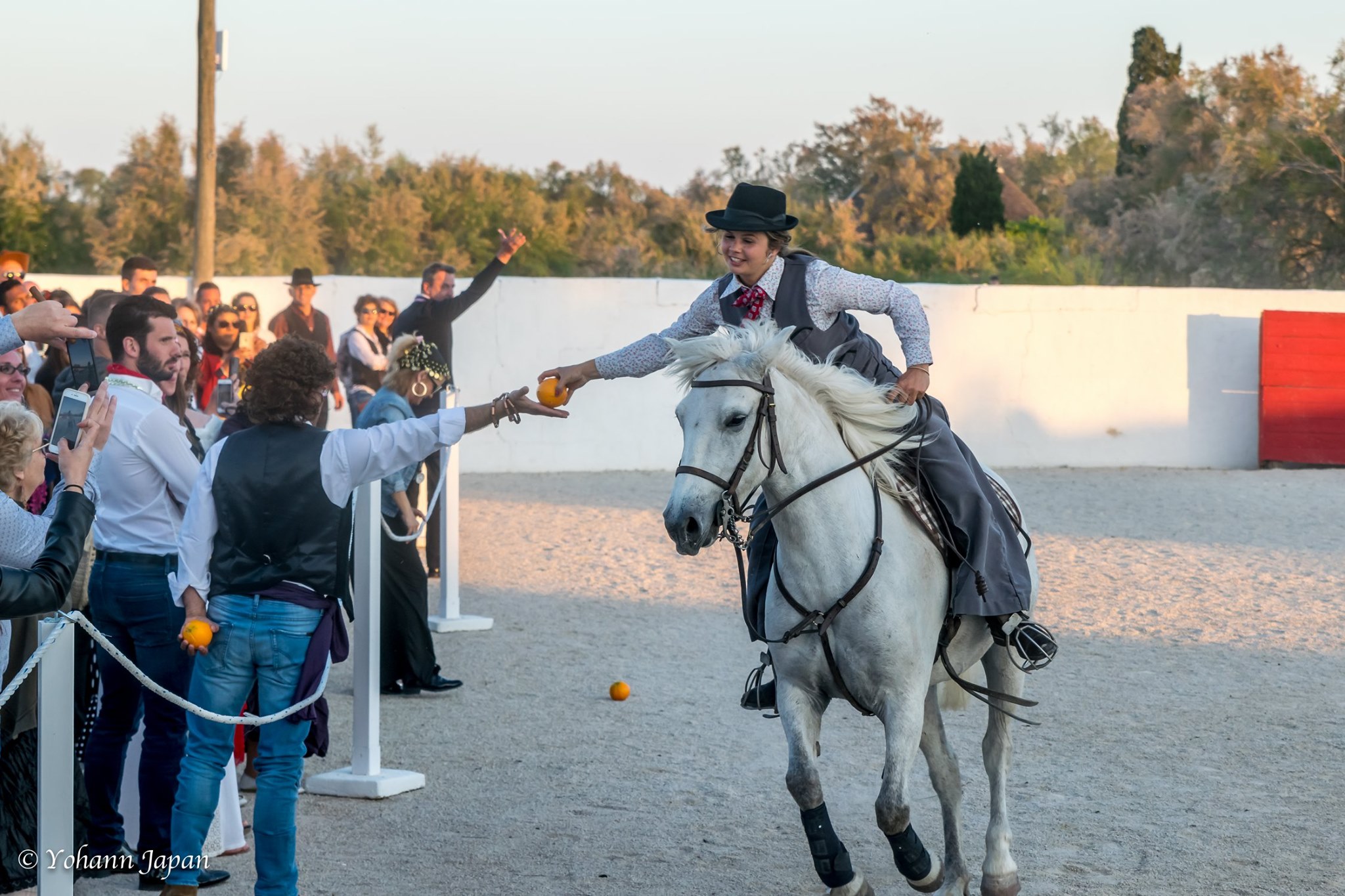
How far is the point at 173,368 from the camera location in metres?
5.08

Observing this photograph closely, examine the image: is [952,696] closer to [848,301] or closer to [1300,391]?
[848,301]

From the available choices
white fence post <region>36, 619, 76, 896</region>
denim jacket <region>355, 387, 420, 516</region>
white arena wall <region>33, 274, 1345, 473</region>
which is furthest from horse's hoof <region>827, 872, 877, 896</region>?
white arena wall <region>33, 274, 1345, 473</region>

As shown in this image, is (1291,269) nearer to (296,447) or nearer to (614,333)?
(614,333)

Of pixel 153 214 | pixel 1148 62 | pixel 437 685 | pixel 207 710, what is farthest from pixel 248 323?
pixel 1148 62

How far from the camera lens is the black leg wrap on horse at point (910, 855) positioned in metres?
4.57

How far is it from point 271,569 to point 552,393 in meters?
1.18

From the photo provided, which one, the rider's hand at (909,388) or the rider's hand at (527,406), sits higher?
the rider's hand at (909,388)

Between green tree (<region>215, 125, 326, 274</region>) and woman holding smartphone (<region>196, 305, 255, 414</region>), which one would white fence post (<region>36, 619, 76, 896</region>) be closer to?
woman holding smartphone (<region>196, 305, 255, 414</region>)

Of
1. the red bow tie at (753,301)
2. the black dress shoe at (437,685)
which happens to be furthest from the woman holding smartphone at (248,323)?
the red bow tie at (753,301)

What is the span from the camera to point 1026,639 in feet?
17.4

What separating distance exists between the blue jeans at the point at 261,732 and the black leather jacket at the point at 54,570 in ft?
3.16

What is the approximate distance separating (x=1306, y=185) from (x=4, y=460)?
2984 cm

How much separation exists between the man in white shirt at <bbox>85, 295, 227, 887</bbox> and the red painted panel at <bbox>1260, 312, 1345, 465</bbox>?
17539 mm

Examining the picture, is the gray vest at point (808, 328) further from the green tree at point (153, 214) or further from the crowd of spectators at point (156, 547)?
the green tree at point (153, 214)
